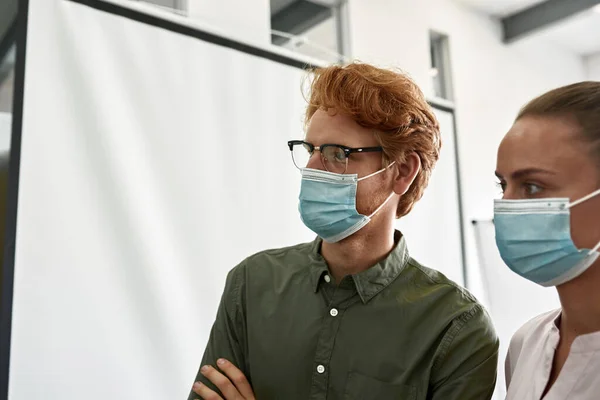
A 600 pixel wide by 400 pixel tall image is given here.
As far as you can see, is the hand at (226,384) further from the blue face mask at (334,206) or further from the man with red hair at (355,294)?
the blue face mask at (334,206)

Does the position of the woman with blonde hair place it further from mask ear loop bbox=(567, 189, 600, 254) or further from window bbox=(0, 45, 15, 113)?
window bbox=(0, 45, 15, 113)

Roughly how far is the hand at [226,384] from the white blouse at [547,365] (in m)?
0.58

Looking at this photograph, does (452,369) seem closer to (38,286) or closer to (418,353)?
(418,353)

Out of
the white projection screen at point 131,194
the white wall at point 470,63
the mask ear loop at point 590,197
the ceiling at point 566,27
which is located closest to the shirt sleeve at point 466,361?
the mask ear loop at point 590,197

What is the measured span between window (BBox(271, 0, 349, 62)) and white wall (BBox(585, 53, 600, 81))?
2979mm

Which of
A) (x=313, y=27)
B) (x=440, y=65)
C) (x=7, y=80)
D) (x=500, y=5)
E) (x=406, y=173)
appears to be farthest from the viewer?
(x=500, y=5)

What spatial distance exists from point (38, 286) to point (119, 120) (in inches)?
28.1

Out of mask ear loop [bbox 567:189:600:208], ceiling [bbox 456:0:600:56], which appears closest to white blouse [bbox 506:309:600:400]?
mask ear loop [bbox 567:189:600:208]

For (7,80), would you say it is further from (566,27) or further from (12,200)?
(566,27)

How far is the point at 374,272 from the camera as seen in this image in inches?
53.6

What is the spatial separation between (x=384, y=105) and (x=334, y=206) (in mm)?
291

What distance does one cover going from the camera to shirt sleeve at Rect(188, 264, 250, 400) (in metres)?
1.36

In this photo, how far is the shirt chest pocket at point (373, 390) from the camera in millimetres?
1224

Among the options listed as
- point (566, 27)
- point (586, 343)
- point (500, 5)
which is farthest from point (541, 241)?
point (566, 27)
